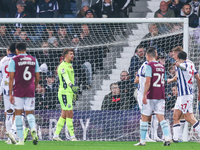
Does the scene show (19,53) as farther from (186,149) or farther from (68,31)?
(68,31)

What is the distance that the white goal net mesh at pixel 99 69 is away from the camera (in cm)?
1061

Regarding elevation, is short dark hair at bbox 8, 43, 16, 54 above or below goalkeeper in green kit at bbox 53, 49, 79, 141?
above

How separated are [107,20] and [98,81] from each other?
2.68 meters

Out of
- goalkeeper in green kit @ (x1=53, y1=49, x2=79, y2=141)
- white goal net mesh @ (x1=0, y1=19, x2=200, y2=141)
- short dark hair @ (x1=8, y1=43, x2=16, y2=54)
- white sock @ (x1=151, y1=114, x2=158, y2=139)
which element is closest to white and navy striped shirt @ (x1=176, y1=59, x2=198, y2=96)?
white sock @ (x1=151, y1=114, x2=158, y2=139)

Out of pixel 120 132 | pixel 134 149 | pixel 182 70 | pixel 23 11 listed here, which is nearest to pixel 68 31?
pixel 23 11

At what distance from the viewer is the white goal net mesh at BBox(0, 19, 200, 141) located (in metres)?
10.6

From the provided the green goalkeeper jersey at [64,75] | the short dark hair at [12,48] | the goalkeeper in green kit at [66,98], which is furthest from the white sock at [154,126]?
the short dark hair at [12,48]

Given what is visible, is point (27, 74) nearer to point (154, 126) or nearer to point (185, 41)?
point (154, 126)

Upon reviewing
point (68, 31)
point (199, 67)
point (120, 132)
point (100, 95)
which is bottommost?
point (120, 132)

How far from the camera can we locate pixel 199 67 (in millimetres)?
10625

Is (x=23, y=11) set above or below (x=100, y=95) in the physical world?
above

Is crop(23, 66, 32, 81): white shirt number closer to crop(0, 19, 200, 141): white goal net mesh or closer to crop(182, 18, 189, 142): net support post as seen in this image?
crop(0, 19, 200, 141): white goal net mesh

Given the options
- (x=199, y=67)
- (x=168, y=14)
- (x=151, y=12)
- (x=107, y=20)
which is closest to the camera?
(x=107, y=20)

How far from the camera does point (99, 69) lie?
1216cm
